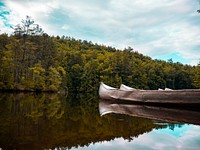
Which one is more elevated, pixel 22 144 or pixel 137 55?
pixel 137 55

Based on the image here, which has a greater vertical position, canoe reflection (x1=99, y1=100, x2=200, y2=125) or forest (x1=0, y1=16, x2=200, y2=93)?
forest (x1=0, y1=16, x2=200, y2=93)

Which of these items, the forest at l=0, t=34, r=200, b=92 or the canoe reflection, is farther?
the forest at l=0, t=34, r=200, b=92

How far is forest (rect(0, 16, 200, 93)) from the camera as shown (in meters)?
32.2

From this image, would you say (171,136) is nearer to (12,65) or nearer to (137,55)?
(12,65)

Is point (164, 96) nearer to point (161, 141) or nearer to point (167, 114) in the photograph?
point (167, 114)

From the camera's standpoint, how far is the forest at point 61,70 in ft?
105

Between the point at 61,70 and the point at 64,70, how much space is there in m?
4.13

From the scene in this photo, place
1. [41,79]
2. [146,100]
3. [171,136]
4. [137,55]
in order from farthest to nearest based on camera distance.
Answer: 1. [137,55]
2. [41,79]
3. [146,100]
4. [171,136]

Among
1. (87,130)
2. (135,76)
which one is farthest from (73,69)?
(87,130)

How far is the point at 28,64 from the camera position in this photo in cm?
3781

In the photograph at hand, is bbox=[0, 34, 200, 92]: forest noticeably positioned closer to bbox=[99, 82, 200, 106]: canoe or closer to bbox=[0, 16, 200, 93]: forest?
bbox=[0, 16, 200, 93]: forest

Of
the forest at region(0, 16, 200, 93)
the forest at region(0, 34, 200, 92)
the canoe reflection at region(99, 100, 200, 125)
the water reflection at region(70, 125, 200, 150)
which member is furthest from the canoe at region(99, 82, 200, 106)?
the forest at region(0, 34, 200, 92)

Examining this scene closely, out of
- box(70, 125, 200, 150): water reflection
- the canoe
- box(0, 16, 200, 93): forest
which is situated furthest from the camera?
box(0, 16, 200, 93): forest

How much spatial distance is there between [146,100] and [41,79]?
2465cm
